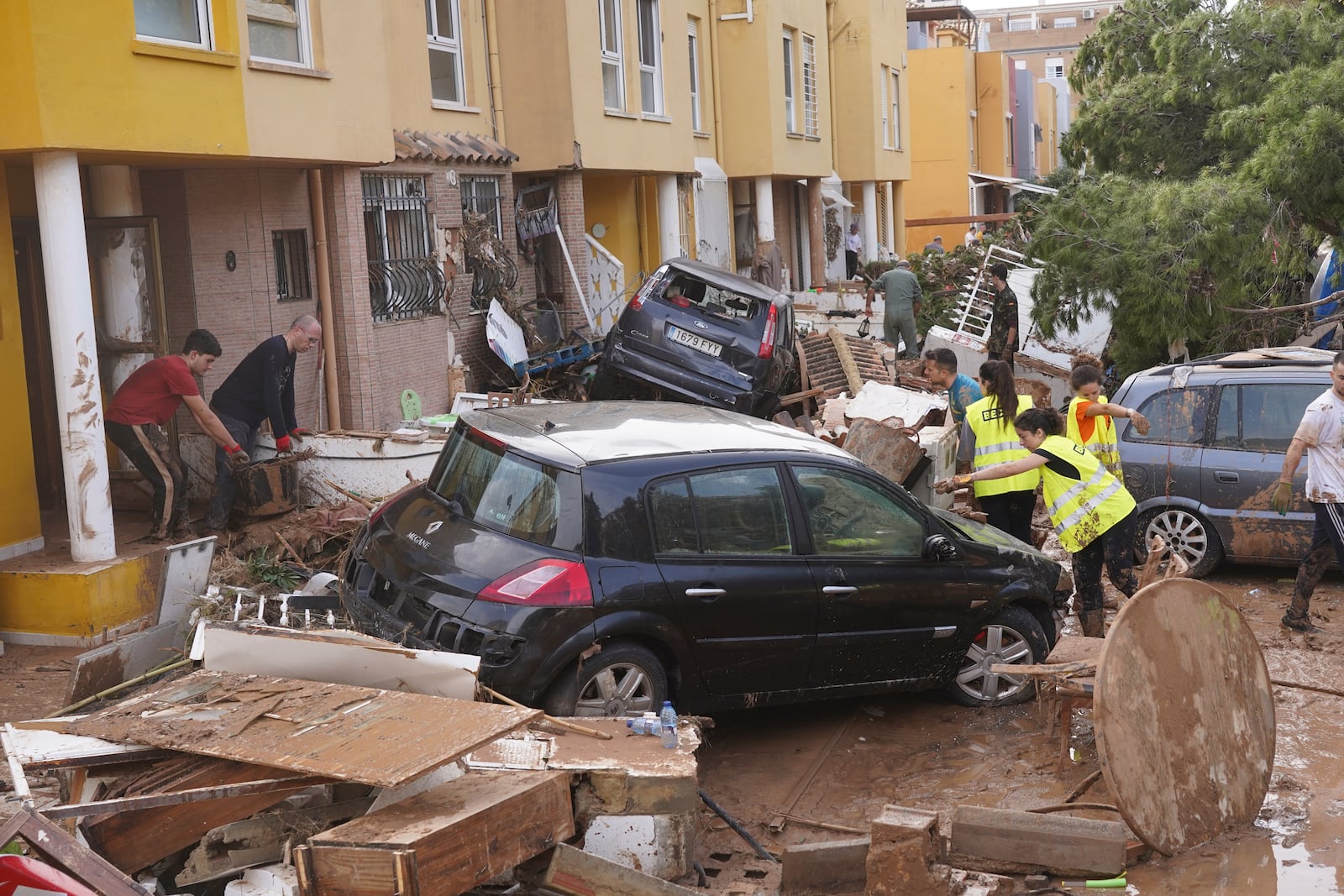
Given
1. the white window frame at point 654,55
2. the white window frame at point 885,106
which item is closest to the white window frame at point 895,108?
the white window frame at point 885,106

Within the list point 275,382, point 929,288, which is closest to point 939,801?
point 275,382

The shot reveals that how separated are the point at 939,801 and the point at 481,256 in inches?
437

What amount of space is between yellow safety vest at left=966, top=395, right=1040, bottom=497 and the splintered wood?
626cm

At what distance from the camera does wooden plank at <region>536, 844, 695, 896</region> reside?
4.93 m

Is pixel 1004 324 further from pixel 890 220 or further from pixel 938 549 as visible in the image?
pixel 890 220

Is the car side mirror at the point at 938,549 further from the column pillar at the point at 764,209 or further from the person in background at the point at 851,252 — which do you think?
the person in background at the point at 851,252

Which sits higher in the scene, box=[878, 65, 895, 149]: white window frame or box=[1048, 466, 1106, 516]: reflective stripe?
box=[878, 65, 895, 149]: white window frame

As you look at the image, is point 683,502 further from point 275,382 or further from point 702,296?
point 702,296

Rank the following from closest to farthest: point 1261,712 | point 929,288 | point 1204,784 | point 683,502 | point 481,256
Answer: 1. point 1204,784
2. point 1261,712
3. point 683,502
4. point 481,256
5. point 929,288

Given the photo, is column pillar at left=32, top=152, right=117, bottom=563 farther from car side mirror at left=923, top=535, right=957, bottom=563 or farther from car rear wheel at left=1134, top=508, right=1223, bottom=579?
Answer: car rear wheel at left=1134, top=508, right=1223, bottom=579

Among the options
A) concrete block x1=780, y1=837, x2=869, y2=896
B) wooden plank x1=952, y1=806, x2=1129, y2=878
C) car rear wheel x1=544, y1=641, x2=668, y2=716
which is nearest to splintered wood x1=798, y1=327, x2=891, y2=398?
car rear wheel x1=544, y1=641, x2=668, y2=716

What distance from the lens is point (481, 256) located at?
16219 mm

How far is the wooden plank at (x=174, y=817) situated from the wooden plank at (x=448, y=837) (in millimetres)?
458

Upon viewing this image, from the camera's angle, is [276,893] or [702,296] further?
[702,296]
